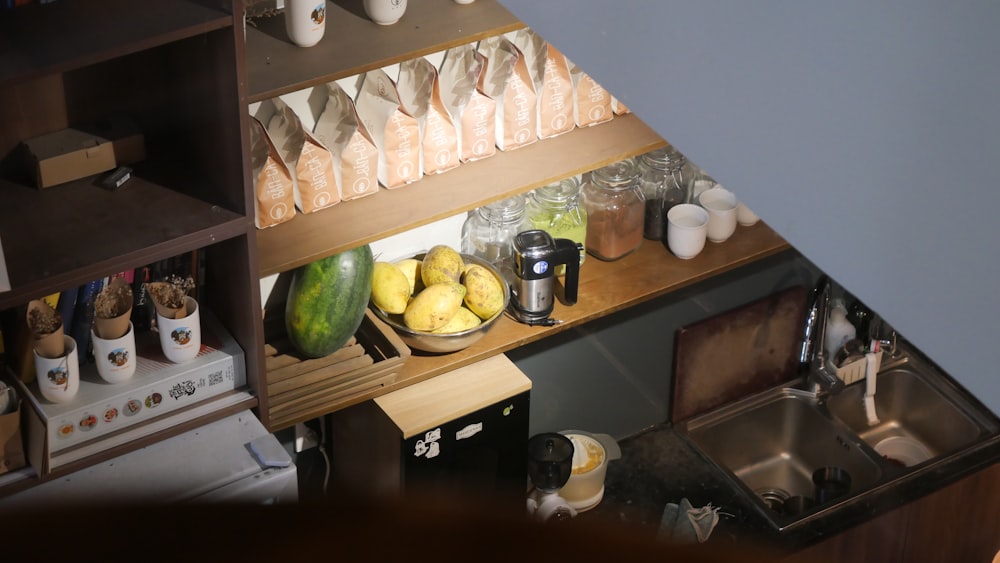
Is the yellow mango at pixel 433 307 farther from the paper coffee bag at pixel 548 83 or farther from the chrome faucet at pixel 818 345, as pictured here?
the chrome faucet at pixel 818 345

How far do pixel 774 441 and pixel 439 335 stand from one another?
119 cm

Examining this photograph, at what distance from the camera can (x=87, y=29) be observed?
157 centimetres

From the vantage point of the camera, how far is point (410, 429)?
7.59 feet

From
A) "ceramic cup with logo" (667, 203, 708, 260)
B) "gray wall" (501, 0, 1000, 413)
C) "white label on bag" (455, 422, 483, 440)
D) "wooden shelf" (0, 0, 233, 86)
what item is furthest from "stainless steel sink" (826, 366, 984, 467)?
"gray wall" (501, 0, 1000, 413)

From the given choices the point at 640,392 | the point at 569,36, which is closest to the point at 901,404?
the point at 640,392

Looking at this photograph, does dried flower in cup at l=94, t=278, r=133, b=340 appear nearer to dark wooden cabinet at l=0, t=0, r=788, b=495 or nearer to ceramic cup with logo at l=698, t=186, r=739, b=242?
dark wooden cabinet at l=0, t=0, r=788, b=495

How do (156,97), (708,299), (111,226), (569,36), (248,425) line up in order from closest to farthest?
(569,36) → (111,226) → (156,97) → (248,425) → (708,299)

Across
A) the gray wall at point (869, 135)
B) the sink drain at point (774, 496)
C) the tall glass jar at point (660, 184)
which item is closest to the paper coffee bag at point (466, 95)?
the tall glass jar at point (660, 184)

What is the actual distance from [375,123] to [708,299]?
117 centimetres

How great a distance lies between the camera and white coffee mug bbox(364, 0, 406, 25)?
6.33 ft

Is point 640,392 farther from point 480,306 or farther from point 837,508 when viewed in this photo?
point 480,306

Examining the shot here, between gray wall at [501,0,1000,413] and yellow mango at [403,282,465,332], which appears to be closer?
gray wall at [501,0,1000,413]

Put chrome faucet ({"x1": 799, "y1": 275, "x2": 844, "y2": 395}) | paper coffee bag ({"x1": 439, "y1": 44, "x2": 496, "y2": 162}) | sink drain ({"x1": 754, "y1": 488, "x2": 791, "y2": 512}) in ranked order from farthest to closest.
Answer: sink drain ({"x1": 754, "y1": 488, "x2": 791, "y2": 512}) < chrome faucet ({"x1": 799, "y1": 275, "x2": 844, "y2": 395}) < paper coffee bag ({"x1": 439, "y1": 44, "x2": 496, "y2": 162})

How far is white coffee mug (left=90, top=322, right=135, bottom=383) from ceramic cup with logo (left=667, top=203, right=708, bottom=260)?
1.27m
